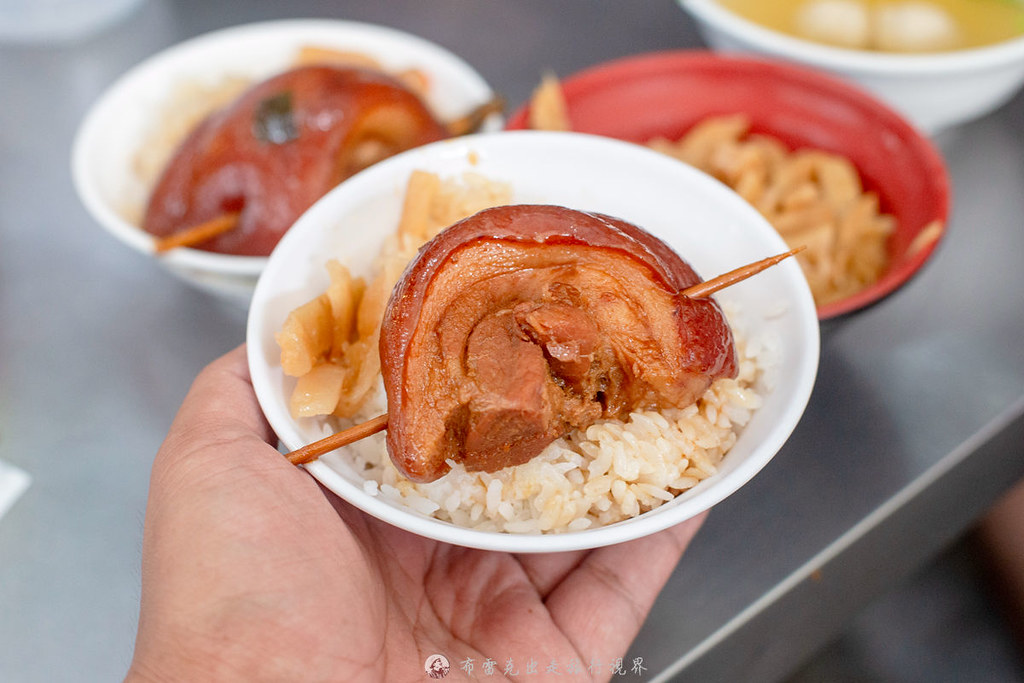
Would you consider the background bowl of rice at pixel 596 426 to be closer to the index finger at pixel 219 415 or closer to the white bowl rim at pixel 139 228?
the index finger at pixel 219 415

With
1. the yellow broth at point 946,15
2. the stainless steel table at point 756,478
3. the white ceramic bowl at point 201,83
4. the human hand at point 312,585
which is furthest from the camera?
the yellow broth at point 946,15

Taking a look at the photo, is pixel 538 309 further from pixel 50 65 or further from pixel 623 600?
pixel 50 65

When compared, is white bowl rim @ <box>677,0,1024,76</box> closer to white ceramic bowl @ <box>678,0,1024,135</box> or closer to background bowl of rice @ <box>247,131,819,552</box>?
white ceramic bowl @ <box>678,0,1024,135</box>

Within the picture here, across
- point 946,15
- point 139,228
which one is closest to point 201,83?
point 139,228

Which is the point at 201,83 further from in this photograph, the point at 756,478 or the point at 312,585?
the point at 756,478

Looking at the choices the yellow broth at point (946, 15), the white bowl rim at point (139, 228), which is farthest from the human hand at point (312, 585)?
the yellow broth at point (946, 15)
